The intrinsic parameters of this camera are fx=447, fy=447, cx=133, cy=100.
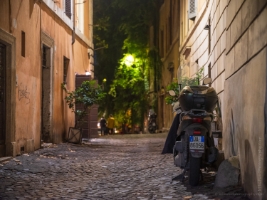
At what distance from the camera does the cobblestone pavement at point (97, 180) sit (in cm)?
544

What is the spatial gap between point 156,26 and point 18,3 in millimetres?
21472

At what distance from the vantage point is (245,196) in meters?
4.95

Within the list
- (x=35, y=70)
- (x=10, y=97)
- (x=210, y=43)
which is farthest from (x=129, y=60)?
(x=10, y=97)

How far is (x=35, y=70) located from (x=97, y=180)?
17.5ft

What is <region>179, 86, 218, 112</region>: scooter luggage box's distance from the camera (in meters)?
6.16

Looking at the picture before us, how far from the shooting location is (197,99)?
20.2 feet

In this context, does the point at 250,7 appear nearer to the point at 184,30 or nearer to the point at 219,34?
the point at 219,34

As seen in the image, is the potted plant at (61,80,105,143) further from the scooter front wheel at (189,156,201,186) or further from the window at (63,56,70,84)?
the scooter front wheel at (189,156,201,186)

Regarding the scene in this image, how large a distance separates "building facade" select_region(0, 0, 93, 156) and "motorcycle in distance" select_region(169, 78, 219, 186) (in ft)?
14.3

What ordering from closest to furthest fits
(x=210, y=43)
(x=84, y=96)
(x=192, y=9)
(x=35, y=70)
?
(x=35, y=70) → (x=210, y=43) → (x=84, y=96) → (x=192, y=9)

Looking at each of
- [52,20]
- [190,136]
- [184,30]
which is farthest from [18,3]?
[184,30]

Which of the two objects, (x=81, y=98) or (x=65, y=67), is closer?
(x=81, y=98)

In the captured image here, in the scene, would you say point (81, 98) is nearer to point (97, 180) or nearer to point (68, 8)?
point (68, 8)

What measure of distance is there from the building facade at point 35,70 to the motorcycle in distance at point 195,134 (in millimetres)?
4356
